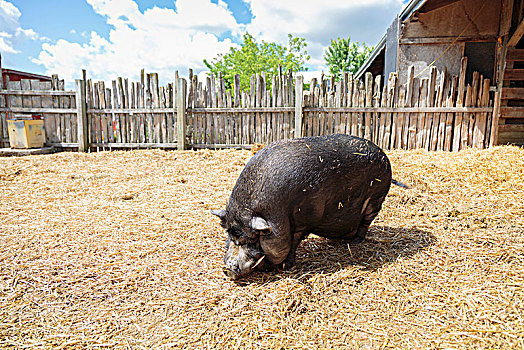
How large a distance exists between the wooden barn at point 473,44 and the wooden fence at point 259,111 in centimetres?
41

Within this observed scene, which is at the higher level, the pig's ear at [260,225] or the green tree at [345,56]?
the green tree at [345,56]

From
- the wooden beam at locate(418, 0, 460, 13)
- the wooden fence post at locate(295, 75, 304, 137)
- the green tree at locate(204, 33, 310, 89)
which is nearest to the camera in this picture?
the wooden fence post at locate(295, 75, 304, 137)

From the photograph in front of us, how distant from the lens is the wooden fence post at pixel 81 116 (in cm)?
1020

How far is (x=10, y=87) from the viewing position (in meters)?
10.6

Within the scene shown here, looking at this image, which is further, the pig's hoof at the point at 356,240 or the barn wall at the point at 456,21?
the barn wall at the point at 456,21

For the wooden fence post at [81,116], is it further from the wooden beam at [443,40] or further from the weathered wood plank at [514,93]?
the weathered wood plank at [514,93]

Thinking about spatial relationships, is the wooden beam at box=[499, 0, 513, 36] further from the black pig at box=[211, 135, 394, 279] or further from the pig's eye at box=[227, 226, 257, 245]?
the pig's eye at box=[227, 226, 257, 245]

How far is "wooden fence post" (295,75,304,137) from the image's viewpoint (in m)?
8.94

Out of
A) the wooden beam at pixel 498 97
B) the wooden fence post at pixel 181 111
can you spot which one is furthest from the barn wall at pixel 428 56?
the wooden fence post at pixel 181 111

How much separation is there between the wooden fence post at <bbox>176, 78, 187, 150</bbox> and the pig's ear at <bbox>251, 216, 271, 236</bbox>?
754 centimetres

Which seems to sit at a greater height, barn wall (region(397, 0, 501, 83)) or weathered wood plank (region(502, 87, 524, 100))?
barn wall (region(397, 0, 501, 83))

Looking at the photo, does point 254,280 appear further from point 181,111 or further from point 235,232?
point 181,111

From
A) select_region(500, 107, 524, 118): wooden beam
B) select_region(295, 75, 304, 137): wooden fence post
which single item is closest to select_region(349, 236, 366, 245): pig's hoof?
select_region(295, 75, 304, 137): wooden fence post

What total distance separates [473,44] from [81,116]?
11.7 meters
